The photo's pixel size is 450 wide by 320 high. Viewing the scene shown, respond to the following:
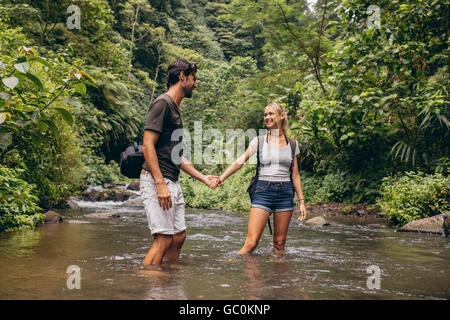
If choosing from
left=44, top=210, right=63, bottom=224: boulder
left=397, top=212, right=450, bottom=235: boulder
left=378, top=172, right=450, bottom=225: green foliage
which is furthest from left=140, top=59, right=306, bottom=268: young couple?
left=378, top=172, right=450, bottom=225: green foliage

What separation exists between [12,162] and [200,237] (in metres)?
3.91

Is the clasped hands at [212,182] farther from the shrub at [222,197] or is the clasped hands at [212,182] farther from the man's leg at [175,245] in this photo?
the shrub at [222,197]

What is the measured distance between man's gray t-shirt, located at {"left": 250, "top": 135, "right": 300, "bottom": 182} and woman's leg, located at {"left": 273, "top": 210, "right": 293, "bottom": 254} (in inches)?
16.1

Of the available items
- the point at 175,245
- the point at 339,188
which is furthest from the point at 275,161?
the point at 339,188

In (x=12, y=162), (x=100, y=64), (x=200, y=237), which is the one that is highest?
(x=100, y=64)

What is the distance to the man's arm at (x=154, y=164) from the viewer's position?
11.6 feet

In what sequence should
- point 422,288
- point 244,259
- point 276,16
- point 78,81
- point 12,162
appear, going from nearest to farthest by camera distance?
point 422,288
point 78,81
point 244,259
point 12,162
point 276,16

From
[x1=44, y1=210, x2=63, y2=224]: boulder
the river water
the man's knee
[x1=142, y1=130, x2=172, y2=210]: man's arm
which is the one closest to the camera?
the river water

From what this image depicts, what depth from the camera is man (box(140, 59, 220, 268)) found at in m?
3.55

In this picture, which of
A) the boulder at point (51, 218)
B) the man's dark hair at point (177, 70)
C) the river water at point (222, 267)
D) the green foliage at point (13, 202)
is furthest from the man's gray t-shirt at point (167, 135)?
the boulder at point (51, 218)

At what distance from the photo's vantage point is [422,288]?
347 centimetres

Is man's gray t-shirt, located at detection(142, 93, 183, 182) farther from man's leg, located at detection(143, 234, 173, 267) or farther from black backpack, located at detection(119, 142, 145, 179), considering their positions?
man's leg, located at detection(143, 234, 173, 267)
